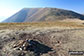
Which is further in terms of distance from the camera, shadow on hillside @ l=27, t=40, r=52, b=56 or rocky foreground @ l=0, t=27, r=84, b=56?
shadow on hillside @ l=27, t=40, r=52, b=56

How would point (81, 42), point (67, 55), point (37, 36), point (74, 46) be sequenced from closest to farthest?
point (67, 55) → point (74, 46) → point (81, 42) → point (37, 36)

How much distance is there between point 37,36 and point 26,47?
19.6 ft

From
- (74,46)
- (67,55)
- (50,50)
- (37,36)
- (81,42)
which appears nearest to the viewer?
(67,55)

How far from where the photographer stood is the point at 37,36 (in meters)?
22.8

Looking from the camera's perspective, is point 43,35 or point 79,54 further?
point 43,35

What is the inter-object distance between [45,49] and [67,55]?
3.13 metres

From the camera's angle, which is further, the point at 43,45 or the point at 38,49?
the point at 43,45

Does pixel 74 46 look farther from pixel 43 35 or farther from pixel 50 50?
pixel 43 35

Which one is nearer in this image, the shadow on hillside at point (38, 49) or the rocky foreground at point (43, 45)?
the rocky foreground at point (43, 45)

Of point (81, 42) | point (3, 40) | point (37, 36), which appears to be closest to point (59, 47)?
point (81, 42)

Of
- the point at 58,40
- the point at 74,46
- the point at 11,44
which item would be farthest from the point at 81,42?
the point at 11,44

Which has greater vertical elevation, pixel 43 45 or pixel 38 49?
pixel 43 45

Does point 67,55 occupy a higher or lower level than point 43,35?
lower

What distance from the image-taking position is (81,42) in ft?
66.8
